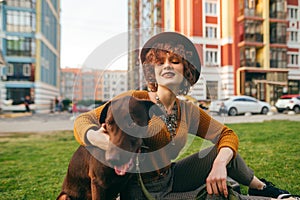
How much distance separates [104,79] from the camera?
1.71 ft

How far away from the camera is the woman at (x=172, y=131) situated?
0.55 meters

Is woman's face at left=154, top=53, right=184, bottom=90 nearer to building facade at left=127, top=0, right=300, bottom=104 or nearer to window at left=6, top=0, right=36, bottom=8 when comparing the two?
Result: building facade at left=127, top=0, right=300, bottom=104

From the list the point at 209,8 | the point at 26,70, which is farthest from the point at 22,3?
the point at 209,8

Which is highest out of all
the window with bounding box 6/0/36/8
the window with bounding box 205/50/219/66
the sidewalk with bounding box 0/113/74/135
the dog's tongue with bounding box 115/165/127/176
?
the window with bounding box 6/0/36/8

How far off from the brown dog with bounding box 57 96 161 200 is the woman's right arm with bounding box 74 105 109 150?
11 mm

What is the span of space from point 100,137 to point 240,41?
10.2 feet

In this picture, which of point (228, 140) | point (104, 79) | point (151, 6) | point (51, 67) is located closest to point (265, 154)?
point (228, 140)

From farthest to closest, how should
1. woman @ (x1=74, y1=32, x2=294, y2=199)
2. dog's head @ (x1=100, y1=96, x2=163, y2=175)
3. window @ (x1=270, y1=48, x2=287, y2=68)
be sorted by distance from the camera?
window @ (x1=270, y1=48, x2=287, y2=68) < woman @ (x1=74, y1=32, x2=294, y2=199) < dog's head @ (x1=100, y1=96, x2=163, y2=175)

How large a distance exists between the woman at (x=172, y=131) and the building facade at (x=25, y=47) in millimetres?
8757

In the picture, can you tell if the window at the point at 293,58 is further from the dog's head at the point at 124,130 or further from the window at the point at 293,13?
the dog's head at the point at 124,130

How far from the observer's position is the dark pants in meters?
0.64

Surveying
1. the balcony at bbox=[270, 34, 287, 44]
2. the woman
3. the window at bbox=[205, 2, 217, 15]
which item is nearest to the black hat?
the woman

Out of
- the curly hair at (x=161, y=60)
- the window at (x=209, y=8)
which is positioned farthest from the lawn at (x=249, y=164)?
the window at (x=209, y=8)

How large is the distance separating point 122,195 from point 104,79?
23cm
